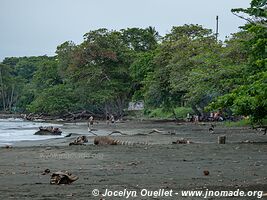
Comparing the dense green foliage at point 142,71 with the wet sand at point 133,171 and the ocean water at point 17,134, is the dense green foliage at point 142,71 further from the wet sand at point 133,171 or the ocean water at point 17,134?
the wet sand at point 133,171

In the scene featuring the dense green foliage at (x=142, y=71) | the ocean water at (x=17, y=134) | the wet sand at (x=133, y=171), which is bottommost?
the ocean water at (x=17, y=134)

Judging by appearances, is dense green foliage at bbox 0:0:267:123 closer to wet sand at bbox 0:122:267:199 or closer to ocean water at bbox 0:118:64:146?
ocean water at bbox 0:118:64:146

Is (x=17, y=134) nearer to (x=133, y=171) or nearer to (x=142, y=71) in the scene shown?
(x=133, y=171)

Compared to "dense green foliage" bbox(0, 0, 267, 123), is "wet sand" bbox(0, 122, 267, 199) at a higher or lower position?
lower

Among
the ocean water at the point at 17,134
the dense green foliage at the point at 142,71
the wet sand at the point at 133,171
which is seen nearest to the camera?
the wet sand at the point at 133,171

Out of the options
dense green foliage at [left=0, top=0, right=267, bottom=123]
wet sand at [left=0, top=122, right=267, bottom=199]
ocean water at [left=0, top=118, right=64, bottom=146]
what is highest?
dense green foliage at [left=0, top=0, right=267, bottom=123]

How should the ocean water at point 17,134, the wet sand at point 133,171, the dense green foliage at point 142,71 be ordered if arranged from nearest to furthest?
the wet sand at point 133,171 → the ocean water at point 17,134 → the dense green foliage at point 142,71

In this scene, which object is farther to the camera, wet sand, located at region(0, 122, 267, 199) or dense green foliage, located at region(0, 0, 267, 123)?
dense green foliage, located at region(0, 0, 267, 123)

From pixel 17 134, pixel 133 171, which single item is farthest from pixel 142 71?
pixel 133 171

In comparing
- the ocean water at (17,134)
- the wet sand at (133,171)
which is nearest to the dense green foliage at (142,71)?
the ocean water at (17,134)

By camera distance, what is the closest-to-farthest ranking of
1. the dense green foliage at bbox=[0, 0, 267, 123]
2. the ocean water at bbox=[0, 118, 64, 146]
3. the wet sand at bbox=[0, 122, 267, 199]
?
the wet sand at bbox=[0, 122, 267, 199]
the ocean water at bbox=[0, 118, 64, 146]
the dense green foliage at bbox=[0, 0, 267, 123]

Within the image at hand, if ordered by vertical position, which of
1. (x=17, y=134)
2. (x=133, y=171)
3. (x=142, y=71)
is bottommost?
Result: (x=17, y=134)

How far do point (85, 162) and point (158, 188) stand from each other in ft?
17.3

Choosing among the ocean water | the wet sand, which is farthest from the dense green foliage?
the wet sand
